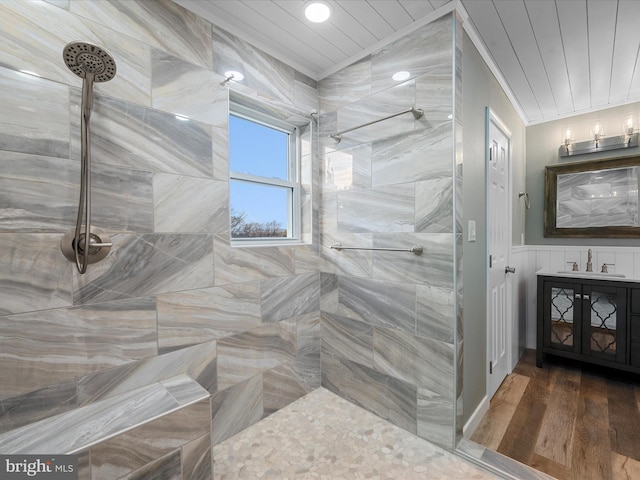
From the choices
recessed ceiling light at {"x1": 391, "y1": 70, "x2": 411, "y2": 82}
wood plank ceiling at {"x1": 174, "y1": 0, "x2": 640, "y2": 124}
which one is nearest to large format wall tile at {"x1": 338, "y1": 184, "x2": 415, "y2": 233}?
recessed ceiling light at {"x1": 391, "y1": 70, "x2": 411, "y2": 82}

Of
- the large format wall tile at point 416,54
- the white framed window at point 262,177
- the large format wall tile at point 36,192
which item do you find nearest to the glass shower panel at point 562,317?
the large format wall tile at point 416,54

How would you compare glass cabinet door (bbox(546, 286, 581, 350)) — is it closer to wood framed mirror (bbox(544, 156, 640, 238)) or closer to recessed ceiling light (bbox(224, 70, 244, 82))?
wood framed mirror (bbox(544, 156, 640, 238))

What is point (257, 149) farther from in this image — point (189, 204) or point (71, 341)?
point (71, 341)

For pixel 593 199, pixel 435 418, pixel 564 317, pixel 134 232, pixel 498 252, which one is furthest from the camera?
pixel 593 199

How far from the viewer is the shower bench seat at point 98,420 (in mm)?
972

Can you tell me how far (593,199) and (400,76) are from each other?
7.74ft

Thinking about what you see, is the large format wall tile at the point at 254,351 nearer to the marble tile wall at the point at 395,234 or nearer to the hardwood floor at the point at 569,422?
the marble tile wall at the point at 395,234

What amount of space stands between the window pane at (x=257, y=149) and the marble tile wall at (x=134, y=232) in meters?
0.21

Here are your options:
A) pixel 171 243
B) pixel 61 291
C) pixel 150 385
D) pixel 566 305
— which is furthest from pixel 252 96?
pixel 566 305

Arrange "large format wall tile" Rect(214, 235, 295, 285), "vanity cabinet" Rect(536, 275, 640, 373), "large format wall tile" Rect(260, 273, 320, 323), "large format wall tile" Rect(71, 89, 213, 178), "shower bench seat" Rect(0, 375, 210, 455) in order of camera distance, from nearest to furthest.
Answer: "shower bench seat" Rect(0, 375, 210, 455) < "large format wall tile" Rect(71, 89, 213, 178) < "large format wall tile" Rect(214, 235, 295, 285) < "large format wall tile" Rect(260, 273, 320, 323) < "vanity cabinet" Rect(536, 275, 640, 373)

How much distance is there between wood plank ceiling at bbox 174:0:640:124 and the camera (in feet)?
4.81

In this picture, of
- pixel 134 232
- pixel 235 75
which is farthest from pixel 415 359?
pixel 235 75

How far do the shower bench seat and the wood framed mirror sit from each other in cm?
340

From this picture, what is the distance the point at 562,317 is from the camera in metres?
2.54
